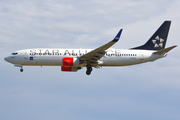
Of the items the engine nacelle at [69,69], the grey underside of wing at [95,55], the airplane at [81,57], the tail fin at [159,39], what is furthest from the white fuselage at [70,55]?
the engine nacelle at [69,69]

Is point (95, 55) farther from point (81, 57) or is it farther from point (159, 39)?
point (159, 39)

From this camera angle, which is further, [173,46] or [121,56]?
[121,56]

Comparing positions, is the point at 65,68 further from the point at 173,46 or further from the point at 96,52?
the point at 173,46

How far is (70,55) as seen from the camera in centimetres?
4547

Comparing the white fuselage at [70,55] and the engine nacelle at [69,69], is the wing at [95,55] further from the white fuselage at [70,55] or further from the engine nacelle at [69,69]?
the engine nacelle at [69,69]

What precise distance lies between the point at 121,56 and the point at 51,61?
401 inches

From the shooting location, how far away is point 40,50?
4569 centimetres

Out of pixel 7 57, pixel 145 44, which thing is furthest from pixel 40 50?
pixel 145 44

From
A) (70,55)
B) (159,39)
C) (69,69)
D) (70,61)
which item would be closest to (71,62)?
(70,61)

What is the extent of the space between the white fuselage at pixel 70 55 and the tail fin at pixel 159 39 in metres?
2.03

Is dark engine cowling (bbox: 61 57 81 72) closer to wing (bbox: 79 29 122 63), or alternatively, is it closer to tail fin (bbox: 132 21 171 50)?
wing (bbox: 79 29 122 63)

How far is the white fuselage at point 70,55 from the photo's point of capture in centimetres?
4506

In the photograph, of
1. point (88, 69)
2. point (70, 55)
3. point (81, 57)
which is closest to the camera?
point (81, 57)

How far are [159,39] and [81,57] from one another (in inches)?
527
